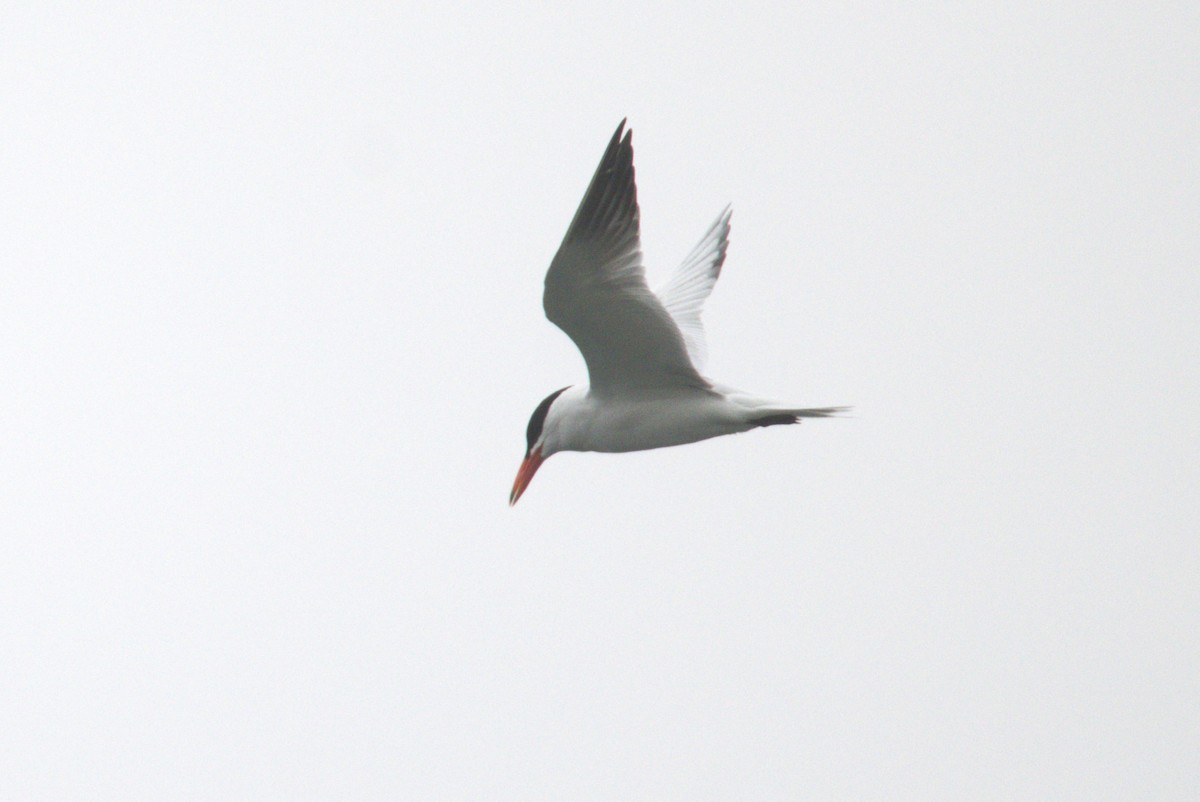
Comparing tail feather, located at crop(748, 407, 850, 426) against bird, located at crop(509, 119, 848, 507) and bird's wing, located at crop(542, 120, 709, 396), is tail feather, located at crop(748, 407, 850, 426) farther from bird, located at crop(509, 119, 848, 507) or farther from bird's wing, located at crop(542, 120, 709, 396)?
bird's wing, located at crop(542, 120, 709, 396)

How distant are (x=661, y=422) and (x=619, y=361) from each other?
16.8 inches

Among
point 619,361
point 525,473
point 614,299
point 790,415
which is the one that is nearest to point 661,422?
point 619,361

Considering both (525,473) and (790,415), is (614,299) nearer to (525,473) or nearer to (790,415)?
(790,415)

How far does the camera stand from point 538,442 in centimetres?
939

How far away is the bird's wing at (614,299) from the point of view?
7727 mm

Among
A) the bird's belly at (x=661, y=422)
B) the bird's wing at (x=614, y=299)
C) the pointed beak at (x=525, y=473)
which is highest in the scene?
the bird's wing at (x=614, y=299)

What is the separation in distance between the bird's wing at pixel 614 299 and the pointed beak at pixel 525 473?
786mm

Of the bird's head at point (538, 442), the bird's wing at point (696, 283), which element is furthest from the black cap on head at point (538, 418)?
the bird's wing at point (696, 283)

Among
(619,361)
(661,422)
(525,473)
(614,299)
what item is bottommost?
(525,473)

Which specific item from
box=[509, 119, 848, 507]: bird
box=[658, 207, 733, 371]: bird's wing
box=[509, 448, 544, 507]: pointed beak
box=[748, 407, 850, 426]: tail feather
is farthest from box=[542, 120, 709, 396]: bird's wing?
box=[658, 207, 733, 371]: bird's wing

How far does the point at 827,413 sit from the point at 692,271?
114 inches

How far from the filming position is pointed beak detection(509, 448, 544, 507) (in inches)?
374

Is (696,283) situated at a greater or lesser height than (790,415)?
greater

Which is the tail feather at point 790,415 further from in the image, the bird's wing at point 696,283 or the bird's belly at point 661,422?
the bird's wing at point 696,283
